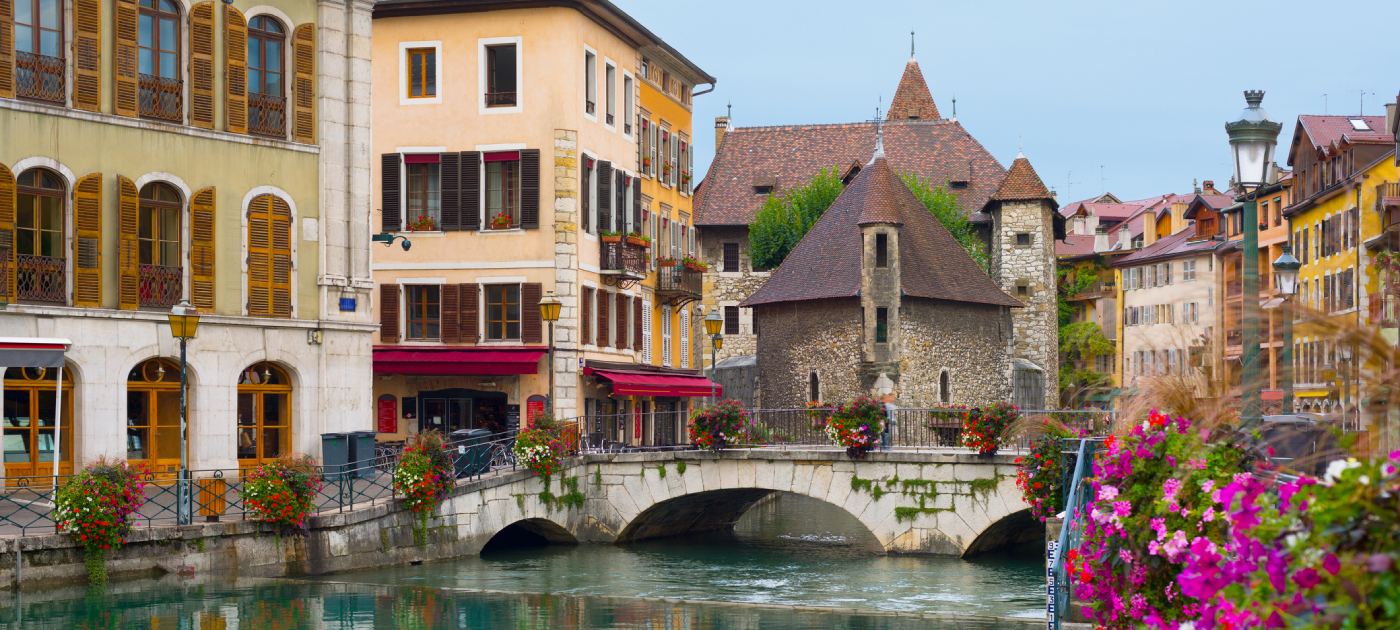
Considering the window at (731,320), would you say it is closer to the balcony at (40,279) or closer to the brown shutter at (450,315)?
the brown shutter at (450,315)

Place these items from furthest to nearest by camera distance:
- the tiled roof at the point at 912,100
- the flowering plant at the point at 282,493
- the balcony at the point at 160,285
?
the tiled roof at the point at 912,100 < the balcony at the point at 160,285 < the flowering plant at the point at 282,493

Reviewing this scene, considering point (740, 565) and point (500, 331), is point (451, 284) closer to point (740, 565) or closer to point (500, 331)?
point (500, 331)

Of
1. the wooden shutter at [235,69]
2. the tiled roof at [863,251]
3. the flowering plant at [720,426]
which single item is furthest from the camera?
the tiled roof at [863,251]

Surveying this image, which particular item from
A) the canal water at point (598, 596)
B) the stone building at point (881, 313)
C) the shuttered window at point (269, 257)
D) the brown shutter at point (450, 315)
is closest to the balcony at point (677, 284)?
the stone building at point (881, 313)

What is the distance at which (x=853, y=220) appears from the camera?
55.6 meters

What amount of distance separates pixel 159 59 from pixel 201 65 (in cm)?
66

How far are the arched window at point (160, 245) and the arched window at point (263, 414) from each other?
1813 millimetres

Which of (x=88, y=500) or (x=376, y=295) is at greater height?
(x=376, y=295)

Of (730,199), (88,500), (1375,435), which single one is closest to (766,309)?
(730,199)

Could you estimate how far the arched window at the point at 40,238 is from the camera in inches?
1024

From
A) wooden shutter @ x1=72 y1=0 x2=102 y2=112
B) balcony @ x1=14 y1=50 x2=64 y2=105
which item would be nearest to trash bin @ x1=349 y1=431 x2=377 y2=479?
wooden shutter @ x1=72 y1=0 x2=102 y2=112

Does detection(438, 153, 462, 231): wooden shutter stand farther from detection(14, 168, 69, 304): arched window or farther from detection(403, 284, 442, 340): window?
detection(14, 168, 69, 304): arched window

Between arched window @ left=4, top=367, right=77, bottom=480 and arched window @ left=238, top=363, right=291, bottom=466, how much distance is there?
9.59ft

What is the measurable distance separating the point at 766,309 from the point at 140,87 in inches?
1196
